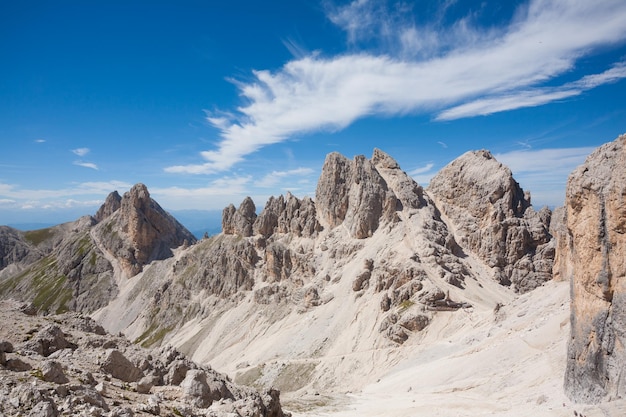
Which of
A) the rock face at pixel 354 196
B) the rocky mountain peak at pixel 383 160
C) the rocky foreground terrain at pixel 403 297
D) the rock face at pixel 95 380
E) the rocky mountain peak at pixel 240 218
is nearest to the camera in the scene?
the rock face at pixel 95 380

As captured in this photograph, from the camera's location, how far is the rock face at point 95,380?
613 inches

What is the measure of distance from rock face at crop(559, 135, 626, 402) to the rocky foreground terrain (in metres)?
0.11

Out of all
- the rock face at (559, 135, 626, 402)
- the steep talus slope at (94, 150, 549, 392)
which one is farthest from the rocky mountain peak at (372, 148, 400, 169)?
the rock face at (559, 135, 626, 402)

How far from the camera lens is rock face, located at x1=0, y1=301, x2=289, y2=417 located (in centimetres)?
1558

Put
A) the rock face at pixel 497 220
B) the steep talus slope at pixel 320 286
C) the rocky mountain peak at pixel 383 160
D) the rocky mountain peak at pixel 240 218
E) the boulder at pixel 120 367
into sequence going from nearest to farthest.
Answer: the boulder at pixel 120 367 → the steep talus slope at pixel 320 286 → the rock face at pixel 497 220 → the rocky mountain peak at pixel 383 160 → the rocky mountain peak at pixel 240 218

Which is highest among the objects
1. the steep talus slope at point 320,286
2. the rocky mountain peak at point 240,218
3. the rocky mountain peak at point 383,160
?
the rocky mountain peak at point 383,160

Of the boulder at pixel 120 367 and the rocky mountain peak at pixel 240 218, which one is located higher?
the rocky mountain peak at pixel 240 218

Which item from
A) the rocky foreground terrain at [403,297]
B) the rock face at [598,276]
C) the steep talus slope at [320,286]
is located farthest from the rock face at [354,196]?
the rock face at [598,276]

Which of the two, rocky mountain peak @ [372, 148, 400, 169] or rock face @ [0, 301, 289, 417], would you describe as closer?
rock face @ [0, 301, 289, 417]

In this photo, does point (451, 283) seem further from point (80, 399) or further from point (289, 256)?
point (80, 399)

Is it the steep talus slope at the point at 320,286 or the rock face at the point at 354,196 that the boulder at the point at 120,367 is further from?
the rock face at the point at 354,196

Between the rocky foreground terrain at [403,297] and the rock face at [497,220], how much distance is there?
403mm

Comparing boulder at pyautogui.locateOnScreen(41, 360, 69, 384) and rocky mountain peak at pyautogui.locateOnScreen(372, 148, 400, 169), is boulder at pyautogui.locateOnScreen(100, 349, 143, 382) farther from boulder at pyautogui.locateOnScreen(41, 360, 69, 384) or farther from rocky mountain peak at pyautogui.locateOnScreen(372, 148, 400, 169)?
rocky mountain peak at pyautogui.locateOnScreen(372, 148, 400, 169)

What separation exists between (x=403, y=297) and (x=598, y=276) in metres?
62.1
